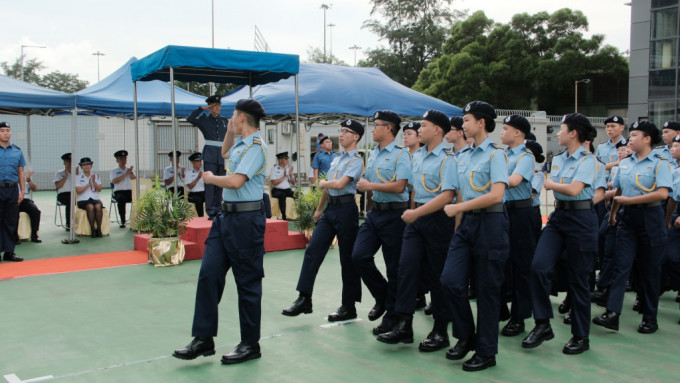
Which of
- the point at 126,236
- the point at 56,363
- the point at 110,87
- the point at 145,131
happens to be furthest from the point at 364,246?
the point at 145,131

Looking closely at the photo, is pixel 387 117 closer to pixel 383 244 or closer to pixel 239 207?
pixel 383 244

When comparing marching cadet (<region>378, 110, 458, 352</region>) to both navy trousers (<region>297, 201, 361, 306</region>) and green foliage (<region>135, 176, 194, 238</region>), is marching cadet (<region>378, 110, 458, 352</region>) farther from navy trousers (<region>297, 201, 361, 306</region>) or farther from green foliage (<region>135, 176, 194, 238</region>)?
green foliage (<region>135, 176, 194, 238</region>)

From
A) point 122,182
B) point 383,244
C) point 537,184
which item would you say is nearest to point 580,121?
point 537,184

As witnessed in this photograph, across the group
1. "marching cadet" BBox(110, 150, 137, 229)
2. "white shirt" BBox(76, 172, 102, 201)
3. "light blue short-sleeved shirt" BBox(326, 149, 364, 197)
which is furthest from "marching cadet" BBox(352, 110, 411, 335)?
"marching cadet" BBox(110, 150, 137, 229)

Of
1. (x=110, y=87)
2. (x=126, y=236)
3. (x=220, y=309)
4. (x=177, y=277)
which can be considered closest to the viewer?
(x=220, y=309)

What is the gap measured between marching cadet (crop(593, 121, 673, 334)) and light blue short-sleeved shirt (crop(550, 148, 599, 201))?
607 mm

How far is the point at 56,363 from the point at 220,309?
1.69m

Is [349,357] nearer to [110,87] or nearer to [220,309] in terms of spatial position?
[220,309]

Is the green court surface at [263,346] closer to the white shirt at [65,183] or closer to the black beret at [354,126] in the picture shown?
the black beret at [354,126]

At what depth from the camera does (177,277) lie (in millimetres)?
7281

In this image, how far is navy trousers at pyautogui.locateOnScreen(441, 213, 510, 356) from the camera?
4.04m

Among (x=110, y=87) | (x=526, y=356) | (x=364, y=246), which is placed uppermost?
(x=110, y=87)

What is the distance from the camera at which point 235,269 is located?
4.26m

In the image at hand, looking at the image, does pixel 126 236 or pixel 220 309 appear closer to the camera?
pixel 220 309
